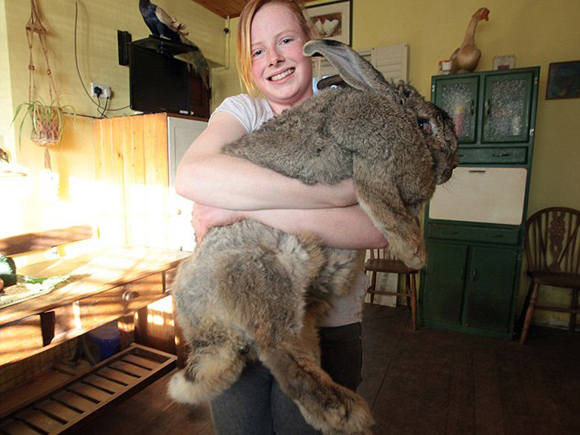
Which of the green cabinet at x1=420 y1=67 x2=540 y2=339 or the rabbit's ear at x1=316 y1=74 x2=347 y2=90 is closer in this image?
the rabbit's ear at x1=316 y1=74 x2=347 y2=90

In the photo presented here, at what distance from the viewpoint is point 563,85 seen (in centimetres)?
381

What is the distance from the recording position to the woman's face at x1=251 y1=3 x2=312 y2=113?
1.22 m

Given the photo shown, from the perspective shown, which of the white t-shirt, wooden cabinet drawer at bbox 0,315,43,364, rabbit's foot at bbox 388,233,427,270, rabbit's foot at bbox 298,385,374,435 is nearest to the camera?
rabbit's foot at bbox 298,385,374,435

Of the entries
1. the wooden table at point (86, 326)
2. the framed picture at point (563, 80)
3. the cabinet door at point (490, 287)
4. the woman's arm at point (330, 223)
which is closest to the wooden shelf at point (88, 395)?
the wooden table at point (86, 326)

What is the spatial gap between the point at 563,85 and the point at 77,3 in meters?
4.71

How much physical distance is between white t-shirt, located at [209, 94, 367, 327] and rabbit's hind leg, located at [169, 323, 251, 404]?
31 cm

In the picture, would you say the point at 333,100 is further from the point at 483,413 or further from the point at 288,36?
the point at 483,413

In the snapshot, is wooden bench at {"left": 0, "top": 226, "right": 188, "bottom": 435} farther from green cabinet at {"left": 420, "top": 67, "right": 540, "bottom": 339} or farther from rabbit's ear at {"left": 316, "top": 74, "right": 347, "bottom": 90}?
green cabinet at {"left": 420, "top": 67, "right": 540, "bottom": 339}

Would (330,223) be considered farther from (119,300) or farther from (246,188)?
(119,300)

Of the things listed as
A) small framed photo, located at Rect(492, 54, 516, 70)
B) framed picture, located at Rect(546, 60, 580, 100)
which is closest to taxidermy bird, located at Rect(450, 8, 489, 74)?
small framed photo, located at Rect(492, 54, 516, 70)

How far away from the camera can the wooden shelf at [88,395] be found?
7.56 ft

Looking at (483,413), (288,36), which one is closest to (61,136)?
(288,36)

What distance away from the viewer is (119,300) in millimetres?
2227

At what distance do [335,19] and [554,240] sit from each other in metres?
3.66
